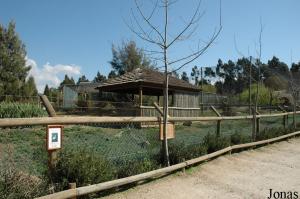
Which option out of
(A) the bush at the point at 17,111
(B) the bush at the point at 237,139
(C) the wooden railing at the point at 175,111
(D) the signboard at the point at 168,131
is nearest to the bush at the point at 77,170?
(D) the signboard at the point at 168,131

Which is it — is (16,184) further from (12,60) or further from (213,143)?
(12,60)

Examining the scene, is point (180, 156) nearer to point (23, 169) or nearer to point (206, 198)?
point (206, 198)

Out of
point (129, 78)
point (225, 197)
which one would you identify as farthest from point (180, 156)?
point (129, 78)

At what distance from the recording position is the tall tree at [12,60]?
36719 mm

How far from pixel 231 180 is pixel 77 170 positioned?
3329mm

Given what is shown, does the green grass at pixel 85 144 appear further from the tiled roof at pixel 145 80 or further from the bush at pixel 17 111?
the tiled roof at pixel 145 80

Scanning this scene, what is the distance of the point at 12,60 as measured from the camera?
38000 millimetres

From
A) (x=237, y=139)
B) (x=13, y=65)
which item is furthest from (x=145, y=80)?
(x=13, y=65)

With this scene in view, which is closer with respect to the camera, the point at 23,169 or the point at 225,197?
Answer: the point at 23,169

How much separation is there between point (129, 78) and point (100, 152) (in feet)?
52.1

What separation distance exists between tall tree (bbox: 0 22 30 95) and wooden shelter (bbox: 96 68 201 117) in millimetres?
16283

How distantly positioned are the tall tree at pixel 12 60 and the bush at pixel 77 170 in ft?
104

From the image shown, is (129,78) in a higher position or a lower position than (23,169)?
higher

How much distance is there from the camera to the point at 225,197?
20.3ft
